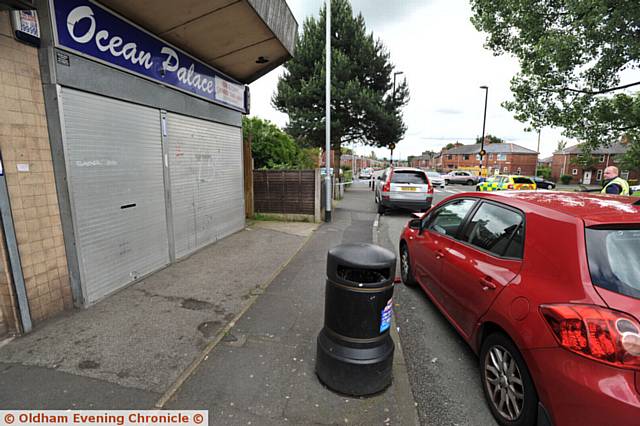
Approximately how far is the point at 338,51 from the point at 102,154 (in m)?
16.5

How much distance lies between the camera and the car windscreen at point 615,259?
5.50 feet

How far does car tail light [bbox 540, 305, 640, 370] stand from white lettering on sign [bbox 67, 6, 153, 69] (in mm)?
5242

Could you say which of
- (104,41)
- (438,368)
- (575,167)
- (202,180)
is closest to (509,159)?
(575,167)

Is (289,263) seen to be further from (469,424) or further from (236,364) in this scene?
(469,424)

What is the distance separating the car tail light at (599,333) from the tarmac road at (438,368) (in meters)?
1.00

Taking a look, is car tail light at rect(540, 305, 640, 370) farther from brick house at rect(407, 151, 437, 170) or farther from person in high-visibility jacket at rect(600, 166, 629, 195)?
brick house at rect(407, 151, 437, 170)

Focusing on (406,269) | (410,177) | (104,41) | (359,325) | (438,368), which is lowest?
(438,368)

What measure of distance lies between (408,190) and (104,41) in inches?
367

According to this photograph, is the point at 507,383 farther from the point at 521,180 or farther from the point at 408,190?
the point at 521,180

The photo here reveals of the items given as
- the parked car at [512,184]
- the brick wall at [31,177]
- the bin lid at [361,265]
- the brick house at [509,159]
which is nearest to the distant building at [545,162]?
the brick house at [509,159]

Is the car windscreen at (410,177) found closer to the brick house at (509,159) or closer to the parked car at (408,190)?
the parked car at (408,190)

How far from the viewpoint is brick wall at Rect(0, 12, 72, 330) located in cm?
308

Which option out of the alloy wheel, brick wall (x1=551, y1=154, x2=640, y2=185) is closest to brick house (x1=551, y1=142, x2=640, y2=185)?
brick wall (x1=551, y1=154, x2=640, y2=185)

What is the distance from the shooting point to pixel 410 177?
11.2m
